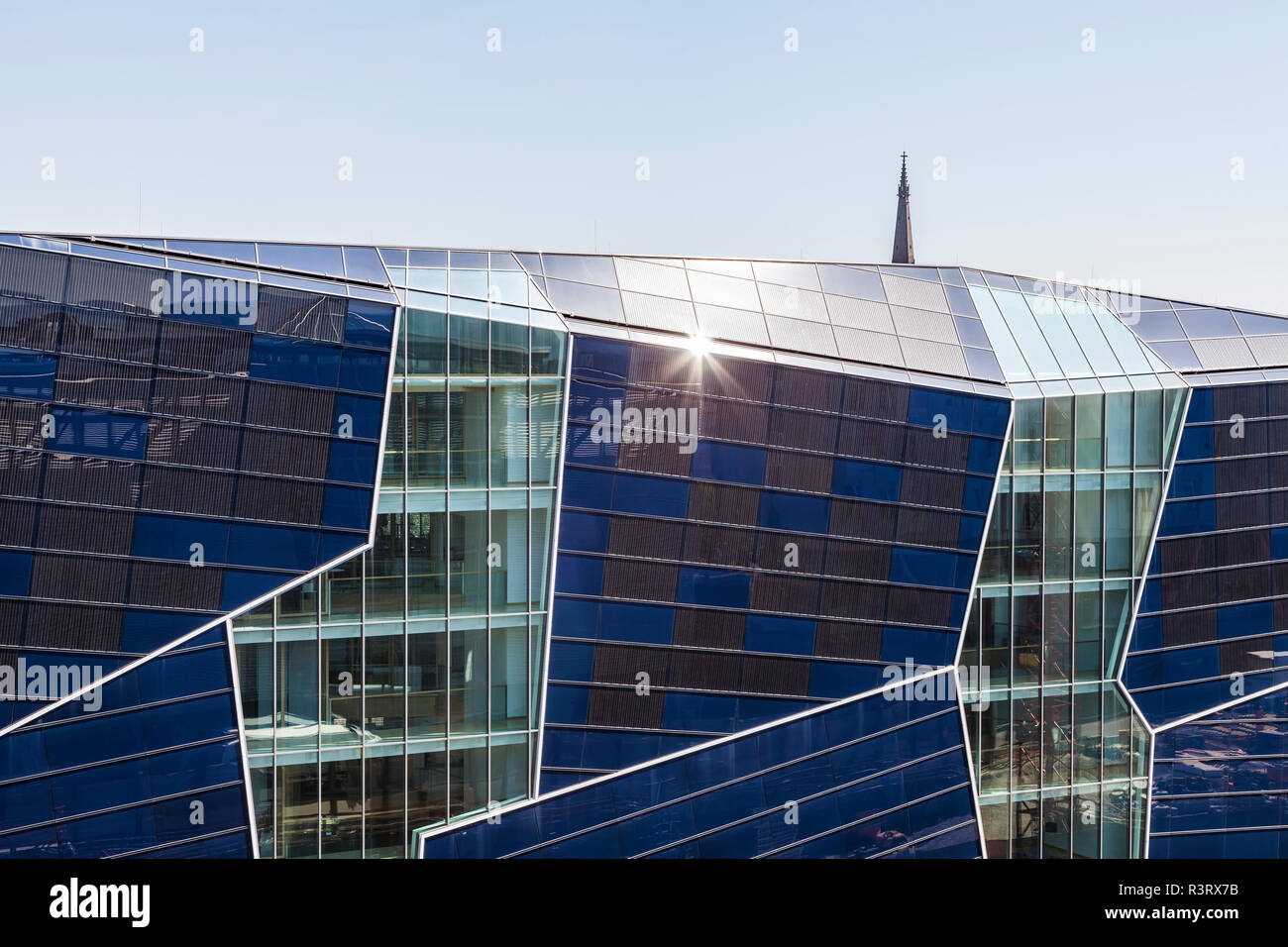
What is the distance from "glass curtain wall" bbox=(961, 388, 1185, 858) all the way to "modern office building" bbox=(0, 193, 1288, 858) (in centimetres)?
10

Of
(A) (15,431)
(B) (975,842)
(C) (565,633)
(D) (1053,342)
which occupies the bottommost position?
(B) (975,842)

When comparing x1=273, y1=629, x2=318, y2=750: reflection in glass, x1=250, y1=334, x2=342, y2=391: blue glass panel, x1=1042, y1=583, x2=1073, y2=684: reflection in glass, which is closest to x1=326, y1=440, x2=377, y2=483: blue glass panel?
x1=250, y1=334, x2=342, y2=391: blue glass panel

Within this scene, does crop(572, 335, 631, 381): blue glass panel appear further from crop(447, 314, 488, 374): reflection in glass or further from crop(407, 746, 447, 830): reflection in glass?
crop(407, 746, 447, 830): reflection in glass

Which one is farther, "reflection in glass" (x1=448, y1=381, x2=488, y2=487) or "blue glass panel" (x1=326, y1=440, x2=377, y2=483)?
"reflection in glass" (x1=448, y1=381, x2=488, y2=487)

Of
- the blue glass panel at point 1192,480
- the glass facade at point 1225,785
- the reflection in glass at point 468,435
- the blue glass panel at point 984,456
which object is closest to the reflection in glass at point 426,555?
the reflection in glass at point 468,435

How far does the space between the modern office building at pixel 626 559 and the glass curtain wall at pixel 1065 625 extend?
0.33 feet

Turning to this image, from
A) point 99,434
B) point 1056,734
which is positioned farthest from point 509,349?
point 1056,734

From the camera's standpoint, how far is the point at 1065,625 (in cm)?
3005

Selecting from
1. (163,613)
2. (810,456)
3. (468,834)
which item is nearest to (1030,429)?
(810,456)

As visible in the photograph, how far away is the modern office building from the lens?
22.3m

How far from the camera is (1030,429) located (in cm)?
2920

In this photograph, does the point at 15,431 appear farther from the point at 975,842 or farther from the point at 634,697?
the point at 975,842

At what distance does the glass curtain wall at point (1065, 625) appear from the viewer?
96.6ft

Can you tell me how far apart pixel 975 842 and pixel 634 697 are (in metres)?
10.3
